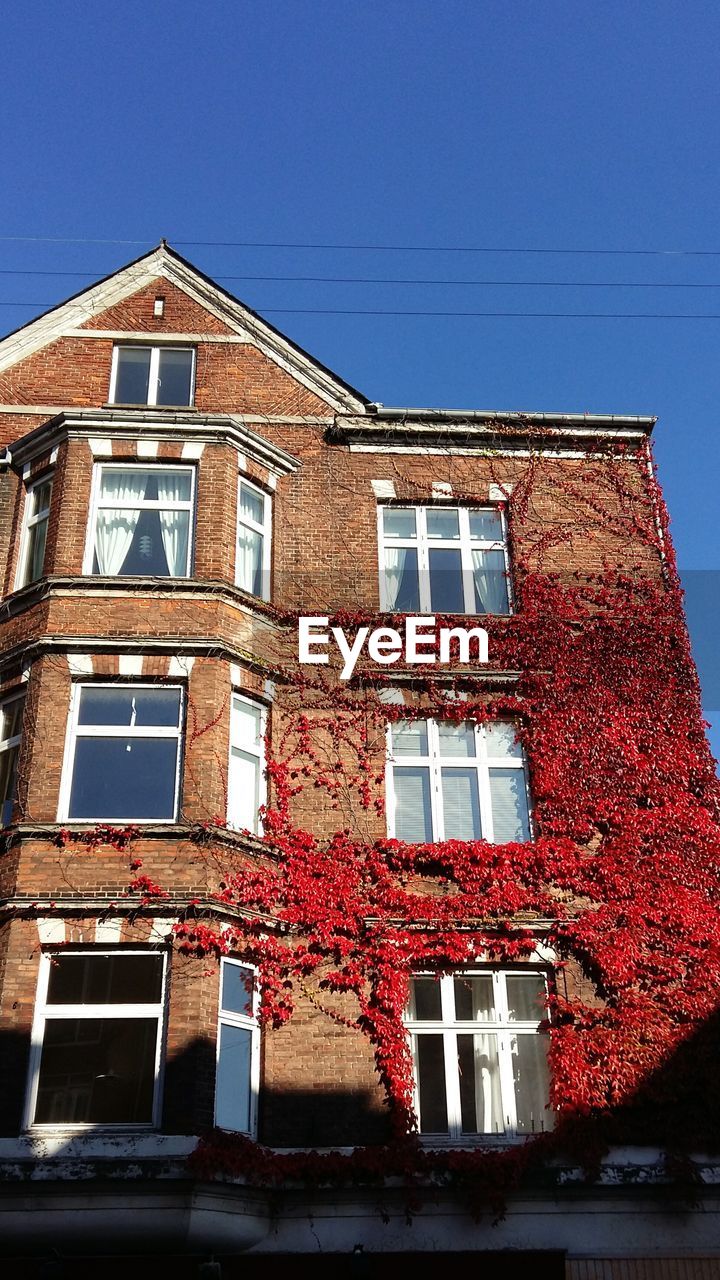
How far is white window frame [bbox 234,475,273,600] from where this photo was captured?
17517 millimetres

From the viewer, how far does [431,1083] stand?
47.7 feet

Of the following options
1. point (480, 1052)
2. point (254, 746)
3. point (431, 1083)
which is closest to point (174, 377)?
point (254, 746)

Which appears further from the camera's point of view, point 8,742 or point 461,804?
point 461,804

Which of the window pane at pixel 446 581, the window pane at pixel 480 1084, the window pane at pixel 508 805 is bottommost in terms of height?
the window pane at pixel 480 1084

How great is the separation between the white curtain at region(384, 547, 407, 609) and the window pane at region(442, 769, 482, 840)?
2.90m

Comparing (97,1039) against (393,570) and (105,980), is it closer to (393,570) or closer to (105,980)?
(105,980)

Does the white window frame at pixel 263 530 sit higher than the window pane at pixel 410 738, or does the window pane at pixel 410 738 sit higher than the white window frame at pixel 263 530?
the white window frame at pixel 263 530

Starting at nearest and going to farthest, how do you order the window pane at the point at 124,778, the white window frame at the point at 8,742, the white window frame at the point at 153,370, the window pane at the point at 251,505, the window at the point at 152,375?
1. the window pane at the point at 124,778
2. the white window frame at the point at 8,742
3. the window pane at the point at 251,505
4. the white window frame at the point at 153,370
5. the window at the point at 152,375

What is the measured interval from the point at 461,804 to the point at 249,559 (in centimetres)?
478

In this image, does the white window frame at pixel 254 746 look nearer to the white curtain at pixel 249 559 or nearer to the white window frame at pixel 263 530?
the white window frame at pixel 263 530

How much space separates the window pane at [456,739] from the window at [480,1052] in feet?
10.0

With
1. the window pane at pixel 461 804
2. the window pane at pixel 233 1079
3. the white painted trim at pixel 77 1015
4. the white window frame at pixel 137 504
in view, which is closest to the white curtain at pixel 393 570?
the window pane at pixel 461 804

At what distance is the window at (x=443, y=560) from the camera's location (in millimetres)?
18109

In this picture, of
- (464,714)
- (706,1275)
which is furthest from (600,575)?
(706,1275)
